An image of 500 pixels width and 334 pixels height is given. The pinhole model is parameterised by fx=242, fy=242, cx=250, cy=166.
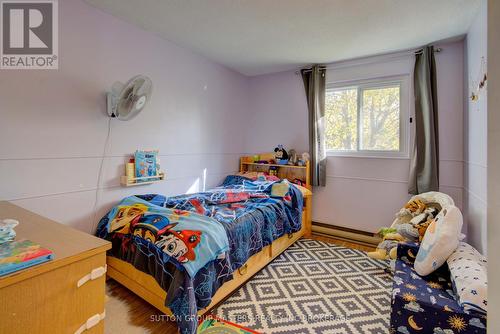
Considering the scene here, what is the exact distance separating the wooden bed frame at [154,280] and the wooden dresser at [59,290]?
32.7 inches

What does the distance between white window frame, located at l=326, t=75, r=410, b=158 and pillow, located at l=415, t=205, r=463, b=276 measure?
158 cm

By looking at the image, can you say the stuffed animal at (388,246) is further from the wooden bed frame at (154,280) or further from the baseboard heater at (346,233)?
the wooden bed frame at (154,280)

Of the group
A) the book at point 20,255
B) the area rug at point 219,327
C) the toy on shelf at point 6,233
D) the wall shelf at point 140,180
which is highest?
the wall shelf at point 140,180

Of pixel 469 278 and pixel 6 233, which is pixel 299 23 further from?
pixel 6 233

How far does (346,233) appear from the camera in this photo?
335 centimetres

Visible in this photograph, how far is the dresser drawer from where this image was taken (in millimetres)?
737

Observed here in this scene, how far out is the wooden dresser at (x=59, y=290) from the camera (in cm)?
74

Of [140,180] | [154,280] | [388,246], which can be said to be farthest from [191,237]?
[388,246]

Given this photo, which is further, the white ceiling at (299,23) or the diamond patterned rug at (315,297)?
the white ceiling at (299,23)

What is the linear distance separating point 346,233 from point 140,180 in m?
2.73

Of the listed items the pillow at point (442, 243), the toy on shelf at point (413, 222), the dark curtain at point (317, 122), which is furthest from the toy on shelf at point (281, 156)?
the pillow at point (442, 243)

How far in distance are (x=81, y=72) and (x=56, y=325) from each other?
2030 mm

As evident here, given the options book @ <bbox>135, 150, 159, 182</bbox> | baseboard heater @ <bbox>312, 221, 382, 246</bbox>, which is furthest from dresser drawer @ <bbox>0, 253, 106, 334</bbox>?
baseboard heater @ <bbox>312, 221, 382, 246</bbox>

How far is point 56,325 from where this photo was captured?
2.74 feet
